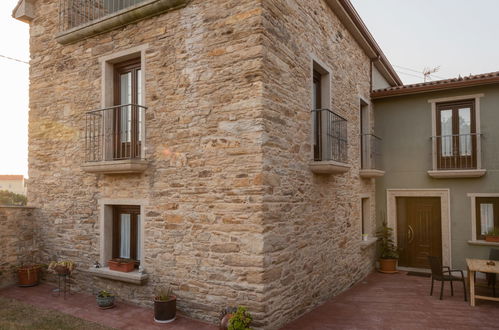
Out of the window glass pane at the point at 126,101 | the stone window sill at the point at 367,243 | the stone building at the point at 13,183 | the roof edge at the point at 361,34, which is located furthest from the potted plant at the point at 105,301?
the stone building at the point at 13,183

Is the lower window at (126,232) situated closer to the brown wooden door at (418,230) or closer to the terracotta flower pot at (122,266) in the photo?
the terracotta flower pot at (122,266)

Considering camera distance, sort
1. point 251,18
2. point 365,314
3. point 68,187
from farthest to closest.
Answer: point 68,187, point 365,314, point 251,18

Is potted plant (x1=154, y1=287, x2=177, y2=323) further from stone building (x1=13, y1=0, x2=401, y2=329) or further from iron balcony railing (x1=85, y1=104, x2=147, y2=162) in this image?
iron balcony railing (x1=85, y1=104, x2=147, y2=162)

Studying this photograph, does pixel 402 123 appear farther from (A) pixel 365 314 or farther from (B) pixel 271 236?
(B) pixel 271 236

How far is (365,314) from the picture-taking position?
627 centimetres

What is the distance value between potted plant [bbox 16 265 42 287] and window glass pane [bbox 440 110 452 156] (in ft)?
35.0

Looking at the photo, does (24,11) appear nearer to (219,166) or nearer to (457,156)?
(219,166)

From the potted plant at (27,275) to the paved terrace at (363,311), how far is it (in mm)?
182

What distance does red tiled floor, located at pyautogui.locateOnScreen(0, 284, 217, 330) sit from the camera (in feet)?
18.1

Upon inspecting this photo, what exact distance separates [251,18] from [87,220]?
5.17 metres

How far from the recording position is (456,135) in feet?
29.4

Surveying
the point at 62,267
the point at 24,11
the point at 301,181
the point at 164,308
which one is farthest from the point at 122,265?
the point at 24,11

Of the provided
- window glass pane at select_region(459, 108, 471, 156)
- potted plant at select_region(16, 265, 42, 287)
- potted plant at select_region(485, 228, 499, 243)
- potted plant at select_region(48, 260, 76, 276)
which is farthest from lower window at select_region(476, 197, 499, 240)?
potted plant at select_region(16, 265, 42, 287)

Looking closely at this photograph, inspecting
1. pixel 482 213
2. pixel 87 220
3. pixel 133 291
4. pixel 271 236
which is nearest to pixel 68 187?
pixel 87 220
